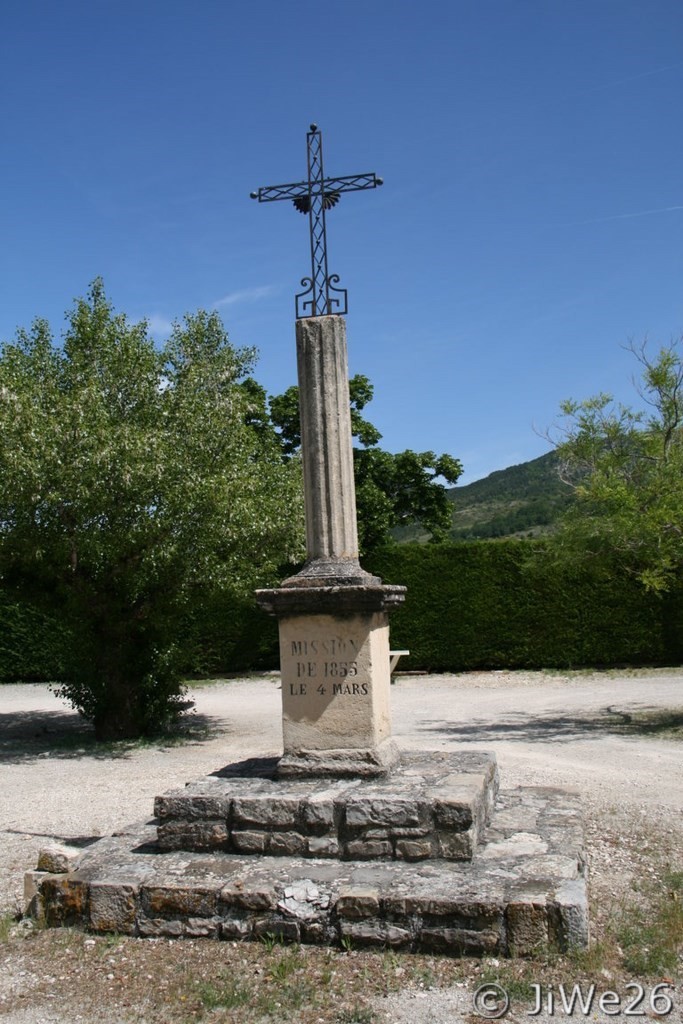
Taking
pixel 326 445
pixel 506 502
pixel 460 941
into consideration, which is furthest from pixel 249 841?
pixel 506 502

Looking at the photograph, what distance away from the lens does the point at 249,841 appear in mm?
5246

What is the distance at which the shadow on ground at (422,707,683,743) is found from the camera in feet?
34.9

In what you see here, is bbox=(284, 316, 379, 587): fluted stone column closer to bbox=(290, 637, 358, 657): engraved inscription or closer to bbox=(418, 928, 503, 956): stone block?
bbox=(290, 637, 358, 657): engraved inscription

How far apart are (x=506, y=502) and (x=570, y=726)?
225ft

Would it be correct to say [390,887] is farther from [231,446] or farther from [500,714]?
[500,714]

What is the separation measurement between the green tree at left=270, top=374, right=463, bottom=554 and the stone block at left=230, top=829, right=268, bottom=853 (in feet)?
65.8

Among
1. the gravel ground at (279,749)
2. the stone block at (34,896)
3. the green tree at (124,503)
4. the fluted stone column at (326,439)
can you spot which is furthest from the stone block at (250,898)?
the green tree at (124,503)

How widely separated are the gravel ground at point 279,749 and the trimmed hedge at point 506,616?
2.62 feet

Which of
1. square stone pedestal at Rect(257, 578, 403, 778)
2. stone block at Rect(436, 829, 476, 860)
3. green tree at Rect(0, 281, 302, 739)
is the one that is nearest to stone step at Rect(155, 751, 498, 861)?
stone block at Rect(436, 829, 476, 860)

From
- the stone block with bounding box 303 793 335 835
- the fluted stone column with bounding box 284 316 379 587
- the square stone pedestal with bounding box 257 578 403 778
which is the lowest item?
the stone block with bounding box 303 793 335 835

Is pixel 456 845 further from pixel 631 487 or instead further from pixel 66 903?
pixel 631 487

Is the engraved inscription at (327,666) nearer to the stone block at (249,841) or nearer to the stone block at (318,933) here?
the stone block at (249,841)

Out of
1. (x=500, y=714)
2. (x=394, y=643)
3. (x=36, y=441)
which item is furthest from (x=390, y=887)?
(x=394, y=643)

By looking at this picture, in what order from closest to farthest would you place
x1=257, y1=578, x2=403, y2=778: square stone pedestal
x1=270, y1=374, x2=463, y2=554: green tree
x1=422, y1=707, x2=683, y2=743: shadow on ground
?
x1=257, y1=578, x2=403, y2=778: square stone pedestal
x1=422, y1=707, x2=683, y2=743: shadow on ground
x1=270, y1=374, x2=463, y2=554: green tree
